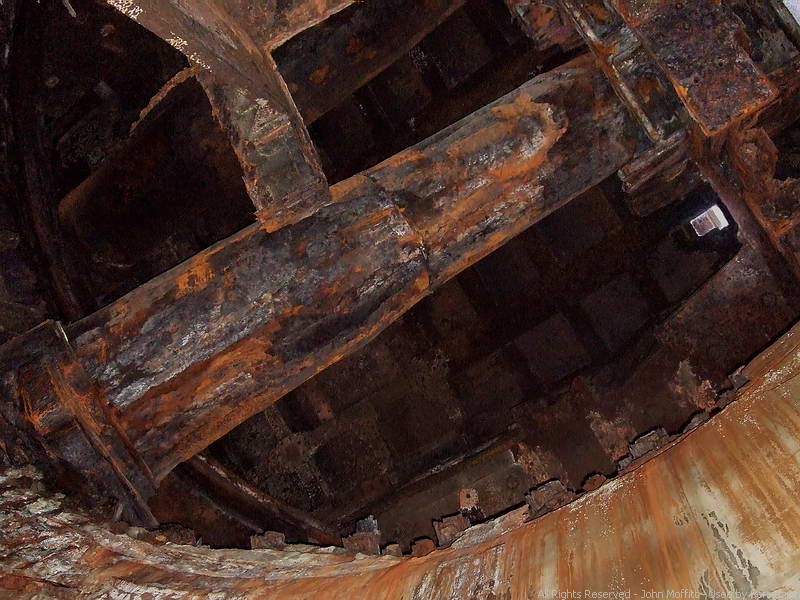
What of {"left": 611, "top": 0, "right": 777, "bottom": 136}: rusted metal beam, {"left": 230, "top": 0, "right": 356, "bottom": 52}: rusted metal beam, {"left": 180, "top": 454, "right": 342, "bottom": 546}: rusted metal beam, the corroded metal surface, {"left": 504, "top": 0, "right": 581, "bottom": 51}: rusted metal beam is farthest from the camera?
{"left": 180, "top": 454, "right": 342, "bottom": 546}: rusted metal beam

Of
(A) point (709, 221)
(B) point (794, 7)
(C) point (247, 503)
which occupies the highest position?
(B) point (794, 7)

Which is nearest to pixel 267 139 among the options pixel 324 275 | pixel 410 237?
pixel 324 275

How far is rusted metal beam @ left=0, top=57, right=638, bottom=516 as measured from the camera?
87.7 inches

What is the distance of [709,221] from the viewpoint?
484cm

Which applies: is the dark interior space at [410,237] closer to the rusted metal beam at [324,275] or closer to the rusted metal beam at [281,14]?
the rusted metal beam at [324,275]

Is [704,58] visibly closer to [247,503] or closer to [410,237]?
[410,237]

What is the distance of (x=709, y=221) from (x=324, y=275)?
380 cm

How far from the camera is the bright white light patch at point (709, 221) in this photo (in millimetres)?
4684

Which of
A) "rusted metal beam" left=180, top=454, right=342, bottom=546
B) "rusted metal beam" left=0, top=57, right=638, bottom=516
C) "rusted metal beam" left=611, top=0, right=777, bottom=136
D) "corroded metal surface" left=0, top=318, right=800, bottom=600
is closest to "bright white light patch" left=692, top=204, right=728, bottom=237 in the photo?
"rusted metal beam" left=611, top=0, right=777, bottom=136

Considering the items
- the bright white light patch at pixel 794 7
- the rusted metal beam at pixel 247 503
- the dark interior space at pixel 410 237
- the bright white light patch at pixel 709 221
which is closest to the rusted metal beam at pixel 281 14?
the dark interior space at pixel 410 237

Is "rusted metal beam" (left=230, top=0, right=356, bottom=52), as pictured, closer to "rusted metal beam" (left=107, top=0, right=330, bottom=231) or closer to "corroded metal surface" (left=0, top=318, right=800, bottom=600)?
"rusted metal beam" (left=107, top=0, right=330, bottom=231)

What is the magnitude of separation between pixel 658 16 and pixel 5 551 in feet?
10.0

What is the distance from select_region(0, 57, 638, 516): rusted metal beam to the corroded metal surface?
46 centimetres

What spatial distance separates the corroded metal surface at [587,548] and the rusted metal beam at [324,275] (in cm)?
46
